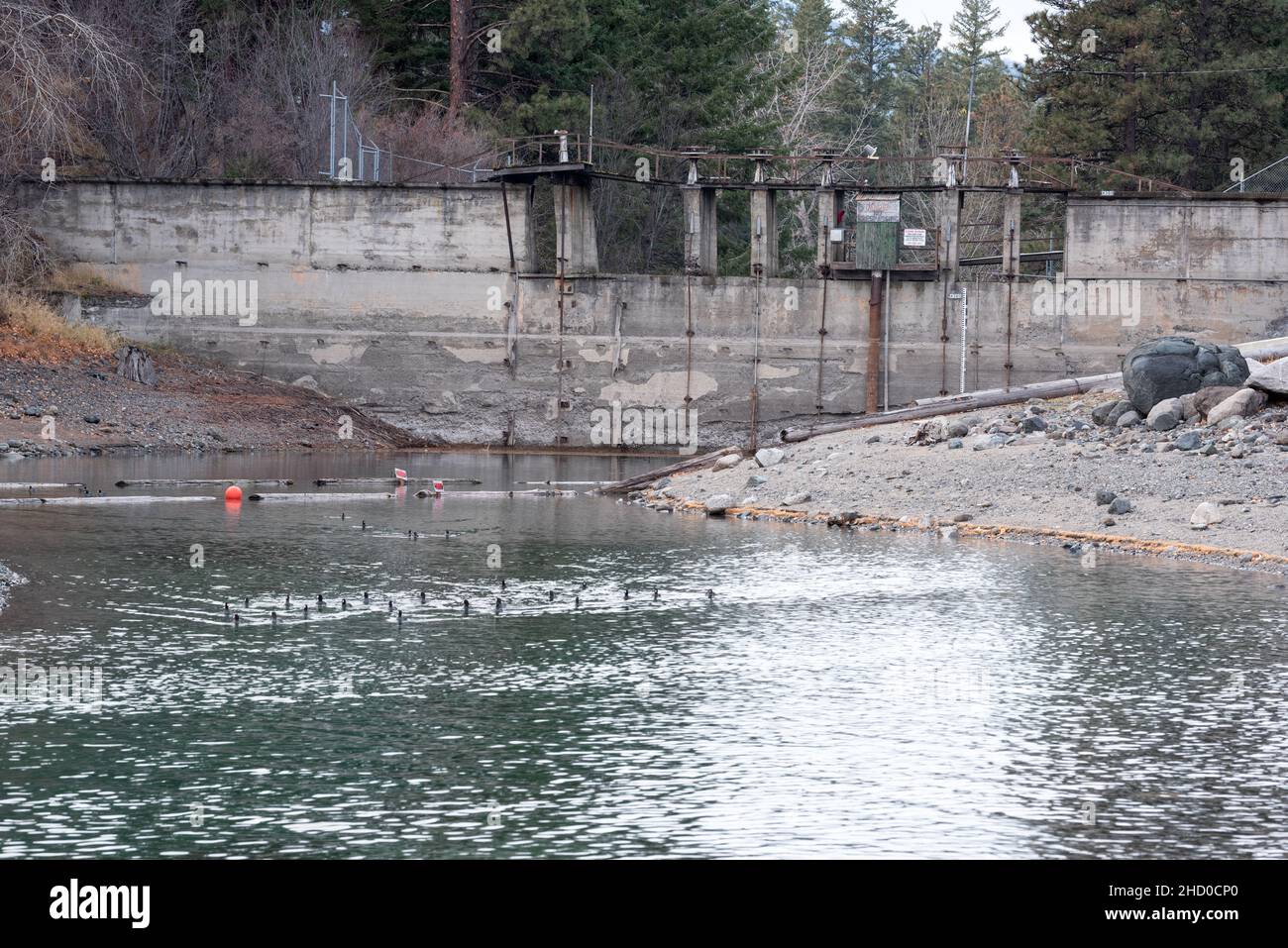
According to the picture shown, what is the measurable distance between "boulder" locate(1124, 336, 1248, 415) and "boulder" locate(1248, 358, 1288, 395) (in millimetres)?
1800

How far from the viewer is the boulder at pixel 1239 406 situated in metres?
32.2

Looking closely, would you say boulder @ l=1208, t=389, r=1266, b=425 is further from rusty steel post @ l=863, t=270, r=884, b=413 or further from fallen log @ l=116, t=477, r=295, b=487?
rusty steel post @ l=863, t=270, r=884, b=413

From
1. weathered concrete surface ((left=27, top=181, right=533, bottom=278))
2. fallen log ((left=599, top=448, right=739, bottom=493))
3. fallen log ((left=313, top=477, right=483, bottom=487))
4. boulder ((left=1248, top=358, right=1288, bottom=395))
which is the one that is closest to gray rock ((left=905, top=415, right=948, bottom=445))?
fallen log ((left=599, top=448, right=739, bottom=493))

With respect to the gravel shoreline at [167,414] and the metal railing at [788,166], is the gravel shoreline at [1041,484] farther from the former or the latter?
the gravel shoreline at [167,414]

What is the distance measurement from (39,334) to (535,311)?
50.1 feet

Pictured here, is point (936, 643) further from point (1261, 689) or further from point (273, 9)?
point (273, 9)

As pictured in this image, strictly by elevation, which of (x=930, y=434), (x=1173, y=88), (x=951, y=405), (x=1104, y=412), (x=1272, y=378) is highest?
(x=1173, y=88)

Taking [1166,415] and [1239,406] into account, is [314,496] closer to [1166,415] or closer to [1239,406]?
[1166,415]

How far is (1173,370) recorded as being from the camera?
34.6m

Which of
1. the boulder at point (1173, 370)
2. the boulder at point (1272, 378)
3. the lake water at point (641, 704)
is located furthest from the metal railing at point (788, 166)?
the lake water at point (641, 704)

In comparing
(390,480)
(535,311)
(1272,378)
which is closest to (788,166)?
(535,311)

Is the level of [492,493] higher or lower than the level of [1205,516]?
lower

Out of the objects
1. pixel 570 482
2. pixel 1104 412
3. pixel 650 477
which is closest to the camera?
pixel 1104 412
